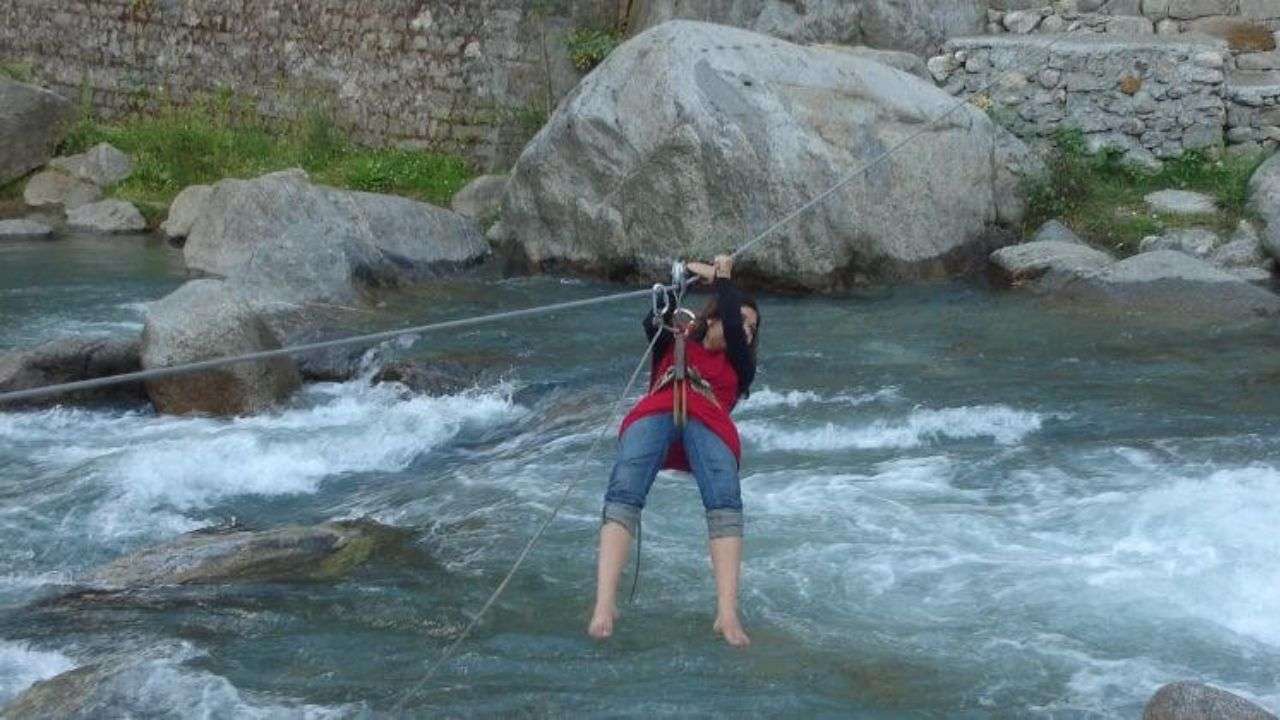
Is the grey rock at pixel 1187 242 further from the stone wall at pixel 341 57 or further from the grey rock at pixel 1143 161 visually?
the stone wall at pixel 341 57

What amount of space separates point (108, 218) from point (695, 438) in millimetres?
12674

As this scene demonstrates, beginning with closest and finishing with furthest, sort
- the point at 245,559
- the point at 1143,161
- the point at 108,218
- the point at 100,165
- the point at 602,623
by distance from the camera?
1. the point at 602,623
2. the point at 245,559
3. the point at 1143,161
4. the point at 108,218
5. the point at 100,165

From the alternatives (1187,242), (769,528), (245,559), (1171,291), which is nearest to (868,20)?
(1187,242)

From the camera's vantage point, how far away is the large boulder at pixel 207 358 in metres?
10.5

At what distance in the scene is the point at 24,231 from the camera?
56.1 ft

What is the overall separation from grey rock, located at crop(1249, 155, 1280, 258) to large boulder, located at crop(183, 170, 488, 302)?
614 cm

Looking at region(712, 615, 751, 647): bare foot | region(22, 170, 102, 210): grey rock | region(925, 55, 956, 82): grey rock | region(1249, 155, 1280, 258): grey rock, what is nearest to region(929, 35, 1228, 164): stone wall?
region(925, 55, 956, 82): grey rock

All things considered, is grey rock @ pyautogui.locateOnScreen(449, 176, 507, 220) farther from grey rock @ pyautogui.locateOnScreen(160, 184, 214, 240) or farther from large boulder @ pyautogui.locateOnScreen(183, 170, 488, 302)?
grey rock @ pyautogui.locateOnScreen(160, 184, 214, 240)

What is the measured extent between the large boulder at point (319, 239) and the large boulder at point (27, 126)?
417 centimetres

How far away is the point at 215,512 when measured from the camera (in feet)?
28.7

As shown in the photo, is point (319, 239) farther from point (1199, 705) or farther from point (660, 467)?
point (1199, 705)

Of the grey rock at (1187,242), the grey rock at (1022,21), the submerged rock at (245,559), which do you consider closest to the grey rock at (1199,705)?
the submerged rock at (245,559)

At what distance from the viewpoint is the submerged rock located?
7.48 metres

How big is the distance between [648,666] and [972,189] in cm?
809
